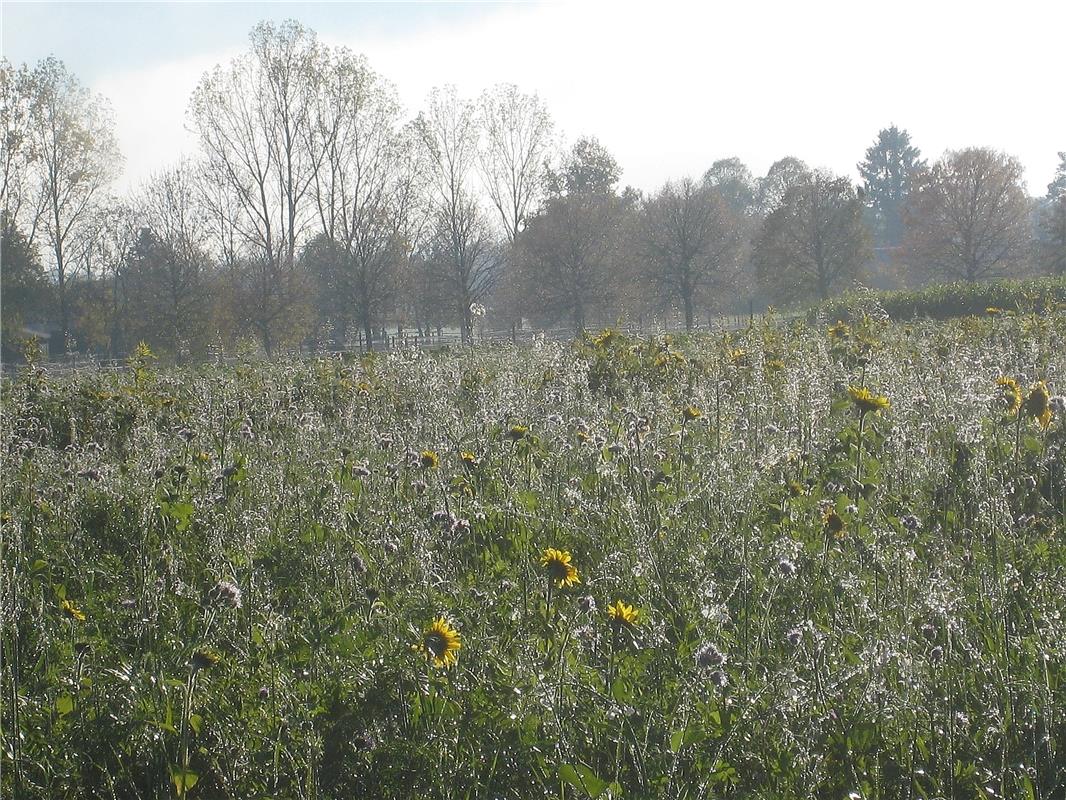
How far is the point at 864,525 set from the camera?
3.01 meters

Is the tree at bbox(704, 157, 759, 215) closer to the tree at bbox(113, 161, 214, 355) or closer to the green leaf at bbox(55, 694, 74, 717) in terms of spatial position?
the tree at bbox(113, 161, 214, 355)

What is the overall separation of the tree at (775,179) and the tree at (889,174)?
12641mm

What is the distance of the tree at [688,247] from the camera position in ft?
114

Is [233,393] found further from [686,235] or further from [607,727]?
[686,235]

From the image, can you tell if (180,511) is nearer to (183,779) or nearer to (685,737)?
(183,779)

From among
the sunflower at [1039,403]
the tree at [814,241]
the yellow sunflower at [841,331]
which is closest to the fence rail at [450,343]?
the yellow sunflower at [841,331]

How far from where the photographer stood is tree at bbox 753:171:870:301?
34.2 m

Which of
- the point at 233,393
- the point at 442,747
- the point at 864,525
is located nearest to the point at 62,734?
the point at 442,747

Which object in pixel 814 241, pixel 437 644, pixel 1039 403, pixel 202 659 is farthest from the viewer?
pixel 814 241

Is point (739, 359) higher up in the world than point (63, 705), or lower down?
higher up

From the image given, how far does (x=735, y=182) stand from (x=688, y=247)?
36591mm

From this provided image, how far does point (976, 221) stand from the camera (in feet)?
114

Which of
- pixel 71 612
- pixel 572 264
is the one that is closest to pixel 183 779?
pixel 71 612

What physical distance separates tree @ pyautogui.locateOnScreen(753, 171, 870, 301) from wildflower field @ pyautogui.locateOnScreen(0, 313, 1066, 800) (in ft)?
101
